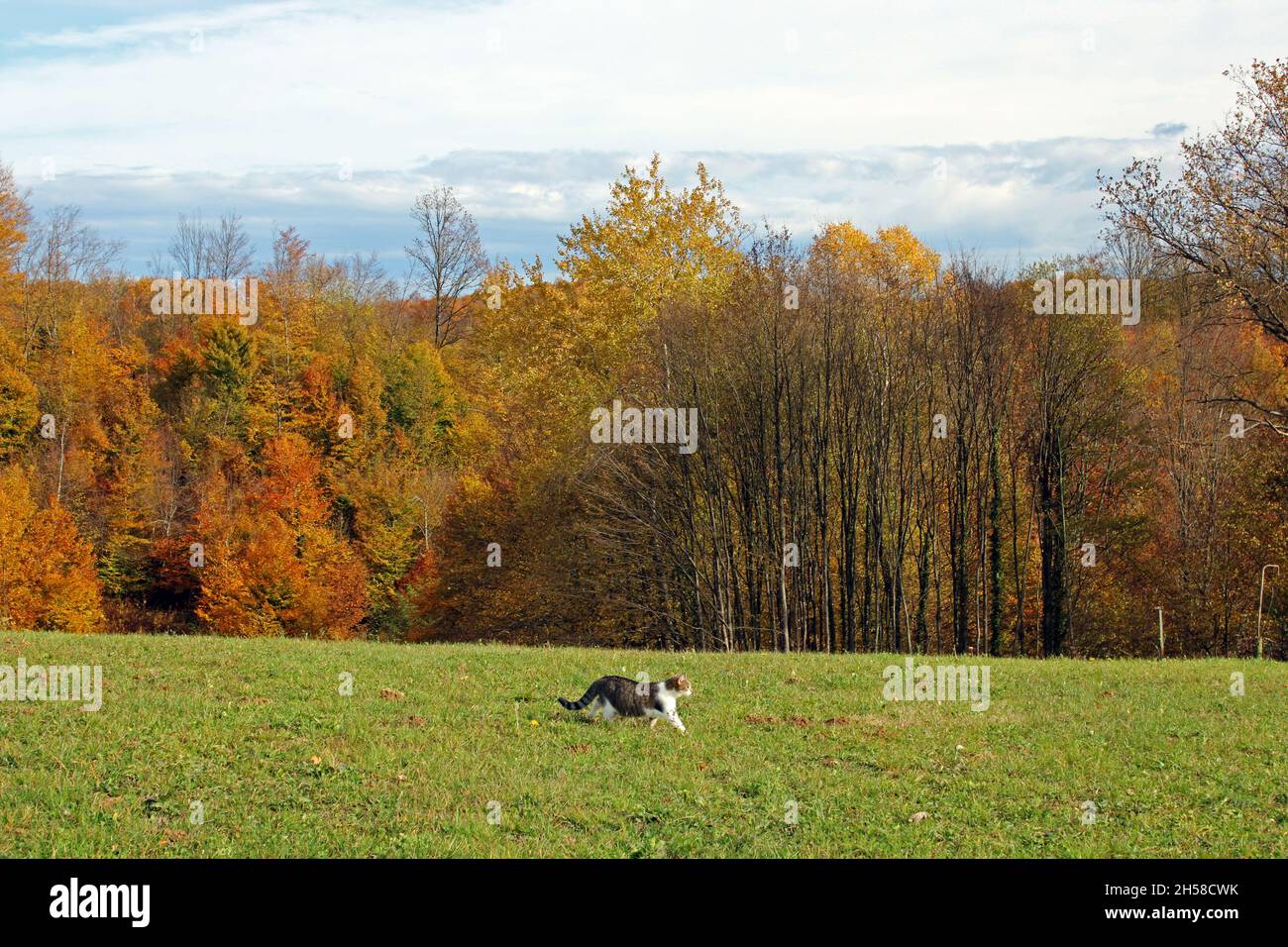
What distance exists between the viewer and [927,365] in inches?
1641

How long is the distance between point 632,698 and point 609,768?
7.87 feet

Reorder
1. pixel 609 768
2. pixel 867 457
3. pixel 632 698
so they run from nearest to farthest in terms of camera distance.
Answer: pixel 609 768 < pixel 632 698 < pixel 867 457

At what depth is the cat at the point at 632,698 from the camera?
14.8m

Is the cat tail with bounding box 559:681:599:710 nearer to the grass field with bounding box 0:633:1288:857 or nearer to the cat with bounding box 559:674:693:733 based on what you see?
the cat with bounding box 559:674:693:733

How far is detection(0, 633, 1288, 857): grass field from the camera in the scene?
10.3m

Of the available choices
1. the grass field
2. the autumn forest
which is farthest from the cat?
the autumn forest

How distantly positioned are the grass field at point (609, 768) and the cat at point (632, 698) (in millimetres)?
235

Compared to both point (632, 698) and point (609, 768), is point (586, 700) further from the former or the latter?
point (609, 768)

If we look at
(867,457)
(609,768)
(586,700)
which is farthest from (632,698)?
(867,457)

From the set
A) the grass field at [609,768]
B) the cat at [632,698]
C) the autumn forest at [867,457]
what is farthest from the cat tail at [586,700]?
Answer: the autumn forest at [867,457]

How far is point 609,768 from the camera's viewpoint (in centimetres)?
1260

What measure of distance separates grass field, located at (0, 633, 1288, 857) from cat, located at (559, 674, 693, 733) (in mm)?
235
